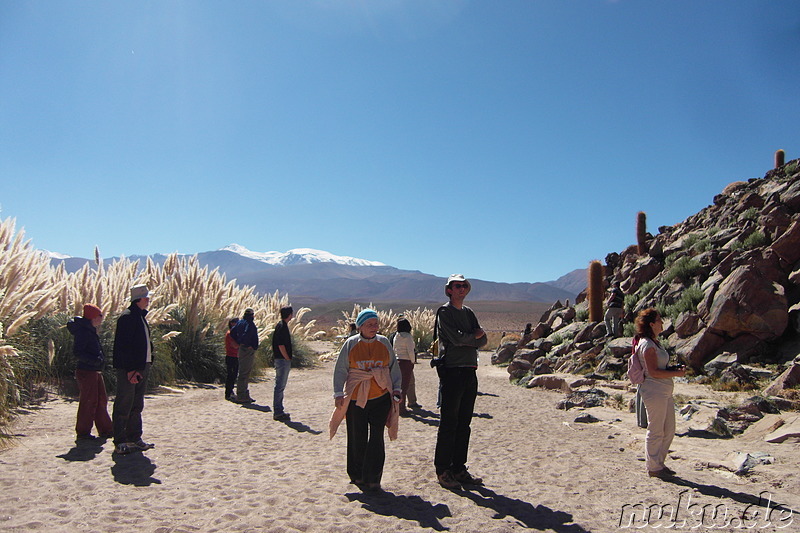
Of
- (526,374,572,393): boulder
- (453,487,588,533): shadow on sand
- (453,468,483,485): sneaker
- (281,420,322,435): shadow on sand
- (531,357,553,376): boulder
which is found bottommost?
(281,420,322,435): shadow on sand

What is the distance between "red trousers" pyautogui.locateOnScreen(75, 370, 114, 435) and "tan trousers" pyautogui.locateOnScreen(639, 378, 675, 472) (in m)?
5.96

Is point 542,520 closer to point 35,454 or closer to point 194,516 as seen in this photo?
point 194,516

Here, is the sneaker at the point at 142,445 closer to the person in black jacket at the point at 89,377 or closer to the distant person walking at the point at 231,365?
the person in black jacket at the point at 89,377

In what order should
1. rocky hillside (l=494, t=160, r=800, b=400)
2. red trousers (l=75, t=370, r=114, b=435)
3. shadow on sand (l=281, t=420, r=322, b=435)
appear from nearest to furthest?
1. red trousers (l=75, t=370, r=114, b=435)
2. shadow on sand (l=281, t=420, r=322, b=435)
3. rocky hillside (l=494, t=160, r=800, b=400)

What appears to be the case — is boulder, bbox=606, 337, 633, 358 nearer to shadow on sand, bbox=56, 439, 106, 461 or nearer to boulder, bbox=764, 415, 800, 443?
boulder, bbox=764, 415, 800, 443

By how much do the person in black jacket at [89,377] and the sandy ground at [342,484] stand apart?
0.30 metres

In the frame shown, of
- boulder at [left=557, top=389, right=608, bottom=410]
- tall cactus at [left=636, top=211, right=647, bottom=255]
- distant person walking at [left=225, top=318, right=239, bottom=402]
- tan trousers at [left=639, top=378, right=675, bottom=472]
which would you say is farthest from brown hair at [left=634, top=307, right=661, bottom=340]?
tall cactus at [left=636, top=211, right=647, bottom=255]

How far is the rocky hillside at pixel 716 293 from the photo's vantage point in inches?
410

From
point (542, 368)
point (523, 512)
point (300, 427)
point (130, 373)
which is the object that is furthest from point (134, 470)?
point (542, 368)

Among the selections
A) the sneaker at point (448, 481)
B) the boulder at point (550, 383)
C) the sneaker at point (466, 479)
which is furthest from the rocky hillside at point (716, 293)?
the sneaker at point (448, 481)

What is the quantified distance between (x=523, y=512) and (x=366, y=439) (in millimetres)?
1482

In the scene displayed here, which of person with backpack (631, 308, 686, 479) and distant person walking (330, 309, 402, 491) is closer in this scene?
distant person walking (330, 309, 402, 491)

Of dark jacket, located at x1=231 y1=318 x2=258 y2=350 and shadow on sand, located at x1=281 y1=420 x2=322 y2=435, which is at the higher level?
dark jacket, located at x1=231 y1=318 x2=258 y2=350

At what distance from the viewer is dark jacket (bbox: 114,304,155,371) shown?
5.81 metres
